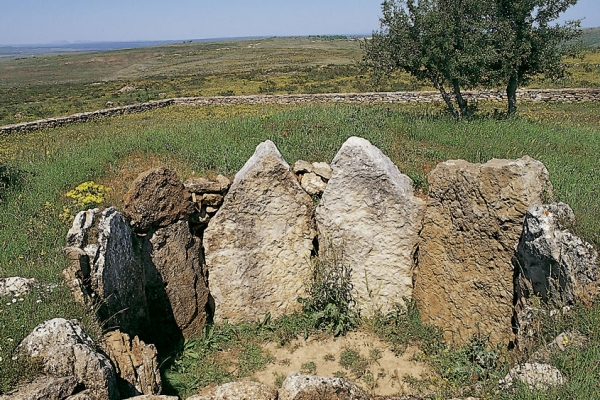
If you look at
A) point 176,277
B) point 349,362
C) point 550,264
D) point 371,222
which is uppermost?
point 550,264

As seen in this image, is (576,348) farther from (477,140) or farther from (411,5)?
(411,5)

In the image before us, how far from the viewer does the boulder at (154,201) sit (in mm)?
8781

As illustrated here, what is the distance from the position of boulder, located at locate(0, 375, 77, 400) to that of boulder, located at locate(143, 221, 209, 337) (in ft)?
13.6

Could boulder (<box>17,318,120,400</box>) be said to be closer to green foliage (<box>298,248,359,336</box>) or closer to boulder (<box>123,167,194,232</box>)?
boulder (<box>123,167,194,232</box>)

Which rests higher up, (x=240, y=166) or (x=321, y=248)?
(x=240, y=166)

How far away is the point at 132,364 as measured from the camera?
6410 millimetres

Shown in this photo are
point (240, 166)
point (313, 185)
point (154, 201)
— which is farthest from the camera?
point (240, 166)

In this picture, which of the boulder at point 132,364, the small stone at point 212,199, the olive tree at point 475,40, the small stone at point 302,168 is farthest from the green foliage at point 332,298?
the olive tree at point 475,40

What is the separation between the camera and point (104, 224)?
7.64m

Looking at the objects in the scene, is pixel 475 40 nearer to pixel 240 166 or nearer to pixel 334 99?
pixel 240 166

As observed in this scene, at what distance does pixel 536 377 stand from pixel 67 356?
5.13m

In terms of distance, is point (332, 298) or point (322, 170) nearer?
point (332, 298)

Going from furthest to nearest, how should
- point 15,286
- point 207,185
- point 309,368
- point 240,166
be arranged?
point 240,166
point 207,185
point 309,368
point 15,286

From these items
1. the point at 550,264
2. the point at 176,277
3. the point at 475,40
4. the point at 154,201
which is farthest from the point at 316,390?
→ the point at 475,40
